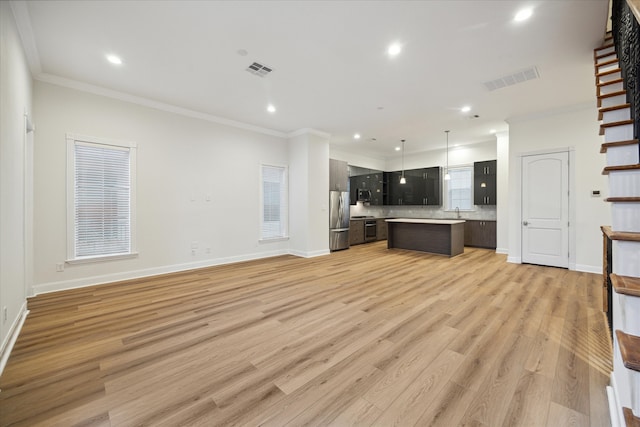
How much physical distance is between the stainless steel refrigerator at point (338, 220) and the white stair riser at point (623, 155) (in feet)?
18.1

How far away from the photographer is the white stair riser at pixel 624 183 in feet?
5.58

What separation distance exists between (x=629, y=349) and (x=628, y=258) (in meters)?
0.58

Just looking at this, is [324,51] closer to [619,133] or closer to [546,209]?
[619,133]

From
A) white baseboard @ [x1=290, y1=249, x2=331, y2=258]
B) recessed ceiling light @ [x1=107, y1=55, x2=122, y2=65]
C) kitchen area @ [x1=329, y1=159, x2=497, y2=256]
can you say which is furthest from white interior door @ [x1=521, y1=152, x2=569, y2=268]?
recessed ceiling light @ [x1=107, y1=55, x2=122, y2=65]

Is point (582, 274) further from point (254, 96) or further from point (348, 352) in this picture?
point (254, 96)

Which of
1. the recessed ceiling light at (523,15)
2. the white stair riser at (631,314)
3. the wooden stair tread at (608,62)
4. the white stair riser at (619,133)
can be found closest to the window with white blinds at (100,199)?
the recessed ceiling light at (523,15)

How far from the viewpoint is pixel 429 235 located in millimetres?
6816

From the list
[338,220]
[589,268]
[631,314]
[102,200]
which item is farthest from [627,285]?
[338,220]

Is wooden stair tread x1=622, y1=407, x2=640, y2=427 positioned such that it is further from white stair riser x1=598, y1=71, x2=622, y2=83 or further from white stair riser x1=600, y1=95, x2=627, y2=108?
white stair riser x1=598, y1=71, x2=622, y2=83

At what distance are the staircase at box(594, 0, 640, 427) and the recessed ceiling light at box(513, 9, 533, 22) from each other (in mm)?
679

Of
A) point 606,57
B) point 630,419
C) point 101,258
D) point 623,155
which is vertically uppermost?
point 606,57

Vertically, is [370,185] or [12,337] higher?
[370,185]

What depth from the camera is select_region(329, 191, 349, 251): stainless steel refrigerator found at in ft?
23.9

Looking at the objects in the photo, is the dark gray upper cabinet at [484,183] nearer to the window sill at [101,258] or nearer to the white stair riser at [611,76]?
the white stair riser at [611,76]
